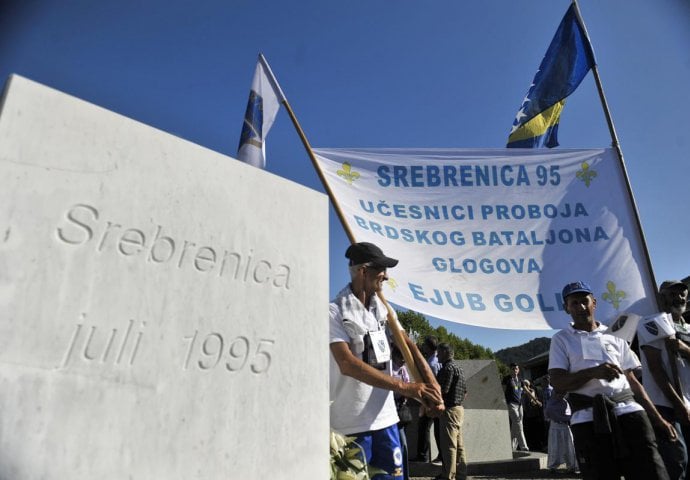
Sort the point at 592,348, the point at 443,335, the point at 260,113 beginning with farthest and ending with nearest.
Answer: the point at 443,335 < the point at 260,113 < the point at 592,348

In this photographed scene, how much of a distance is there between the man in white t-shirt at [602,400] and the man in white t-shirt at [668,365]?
352 mm

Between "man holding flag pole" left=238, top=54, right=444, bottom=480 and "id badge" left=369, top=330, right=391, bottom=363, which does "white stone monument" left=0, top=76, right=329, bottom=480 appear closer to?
"man holding flag pole" left=238, top=54, right=444, bottom=480

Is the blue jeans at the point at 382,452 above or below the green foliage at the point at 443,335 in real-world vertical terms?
below

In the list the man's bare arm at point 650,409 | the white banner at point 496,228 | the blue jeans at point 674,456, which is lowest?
the blue jeans at point 674,456

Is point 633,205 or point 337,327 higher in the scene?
point 633,205

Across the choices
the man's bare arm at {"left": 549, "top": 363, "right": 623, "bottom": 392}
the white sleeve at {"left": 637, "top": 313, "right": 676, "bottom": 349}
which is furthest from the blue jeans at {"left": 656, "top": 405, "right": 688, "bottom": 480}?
the man's bare arm at {"left": 549, "top": 363, "right": 623, "bottom": 392}

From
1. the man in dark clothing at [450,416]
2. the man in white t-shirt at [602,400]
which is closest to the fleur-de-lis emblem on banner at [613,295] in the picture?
the man in white t-shirt at [602,400]

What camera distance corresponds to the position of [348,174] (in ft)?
15.7

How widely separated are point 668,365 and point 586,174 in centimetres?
177

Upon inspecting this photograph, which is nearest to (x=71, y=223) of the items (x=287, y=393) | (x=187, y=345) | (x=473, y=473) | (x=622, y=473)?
(x=187, y=345)

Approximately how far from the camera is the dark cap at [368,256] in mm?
2824

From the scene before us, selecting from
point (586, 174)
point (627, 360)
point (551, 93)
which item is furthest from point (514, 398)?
point (627, 360)

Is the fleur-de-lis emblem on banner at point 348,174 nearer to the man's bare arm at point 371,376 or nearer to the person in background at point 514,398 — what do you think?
the man's bare arm at point 371,376

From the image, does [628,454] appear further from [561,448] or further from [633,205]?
[561,448]
